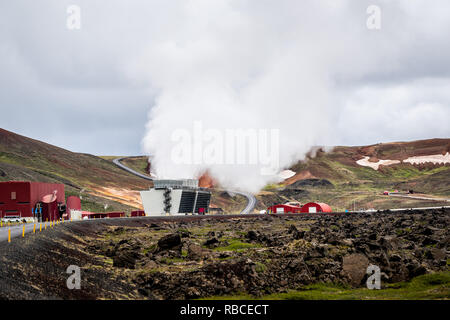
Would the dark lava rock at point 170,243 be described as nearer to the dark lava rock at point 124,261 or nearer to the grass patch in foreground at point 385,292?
the dark lava rock at point 124,261

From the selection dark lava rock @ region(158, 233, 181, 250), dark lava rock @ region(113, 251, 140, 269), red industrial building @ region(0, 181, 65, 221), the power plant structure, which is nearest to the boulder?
dark lava rock @ region(113, 251, 140, 269)

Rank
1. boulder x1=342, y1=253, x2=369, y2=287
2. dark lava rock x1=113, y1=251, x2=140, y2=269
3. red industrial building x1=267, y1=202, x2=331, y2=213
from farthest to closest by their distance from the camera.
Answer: red industrial building x1=267, y1=202, x2=331, y2=213, dark lava rock x1=113, y1=251, x2=140, y2=269, boulder x1=342, y1=253, x2=369, y2=287

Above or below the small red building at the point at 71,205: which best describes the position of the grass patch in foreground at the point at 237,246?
above

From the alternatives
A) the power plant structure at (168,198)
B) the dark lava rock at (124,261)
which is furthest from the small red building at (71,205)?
the dark lava rock at (124,261)

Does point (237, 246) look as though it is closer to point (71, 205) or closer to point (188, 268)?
point (188, 268)

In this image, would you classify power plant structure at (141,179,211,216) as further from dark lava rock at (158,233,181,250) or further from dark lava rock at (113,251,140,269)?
dark lava rock at (113,251,140,269)

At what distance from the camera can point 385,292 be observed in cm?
3222

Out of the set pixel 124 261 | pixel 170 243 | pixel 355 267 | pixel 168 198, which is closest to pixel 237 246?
pixel 170 243

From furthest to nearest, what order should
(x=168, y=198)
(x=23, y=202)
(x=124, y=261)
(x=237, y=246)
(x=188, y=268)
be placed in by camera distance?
1. (x=168, y=198)
2. (x=23, y=202)
3. (x=237, y=246)
4. (x=124, y=261)
5. (x=188, y=268)

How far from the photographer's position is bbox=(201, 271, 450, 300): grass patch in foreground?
97.9 ft

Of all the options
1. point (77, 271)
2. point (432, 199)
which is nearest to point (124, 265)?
point (77, 271)

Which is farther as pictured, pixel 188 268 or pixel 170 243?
pixel 170 243

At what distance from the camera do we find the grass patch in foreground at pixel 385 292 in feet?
97.9
